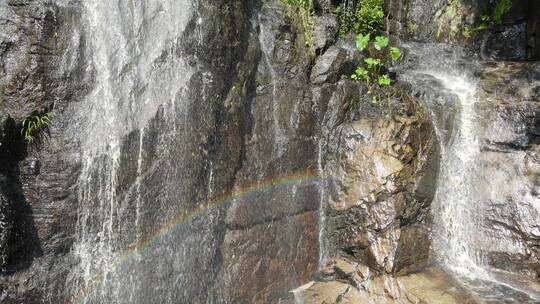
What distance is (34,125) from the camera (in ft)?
14.6

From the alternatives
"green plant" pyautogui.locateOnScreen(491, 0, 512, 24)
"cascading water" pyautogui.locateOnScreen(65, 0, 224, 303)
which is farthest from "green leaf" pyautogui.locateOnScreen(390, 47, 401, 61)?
"cascading water" pyautogui.locateOnScreen(65, 0, 224, 303)

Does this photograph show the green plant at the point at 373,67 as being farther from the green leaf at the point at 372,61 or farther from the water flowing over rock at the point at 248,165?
the water flowing over rock at the point at 248,165

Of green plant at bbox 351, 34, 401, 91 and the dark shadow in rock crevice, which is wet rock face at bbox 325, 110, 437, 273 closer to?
green plant at bbox 351, 34, 401, 91

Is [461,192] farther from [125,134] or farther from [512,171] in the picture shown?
[125,134]

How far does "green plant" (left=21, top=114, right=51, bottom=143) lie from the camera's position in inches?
174

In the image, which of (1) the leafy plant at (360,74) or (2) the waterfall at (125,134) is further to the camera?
(1) the leafy plant at (360,74)

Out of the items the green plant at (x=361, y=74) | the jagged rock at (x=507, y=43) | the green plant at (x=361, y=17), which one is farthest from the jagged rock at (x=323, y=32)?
the jagged rock at (x=507, y=43)

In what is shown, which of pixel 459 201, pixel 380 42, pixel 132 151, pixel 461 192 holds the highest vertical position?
pixel 380 42

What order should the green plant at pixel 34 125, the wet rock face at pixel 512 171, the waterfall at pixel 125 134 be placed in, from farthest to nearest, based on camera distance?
the wet rock face at pixel 512 171
the waterfall at pixel 125 134
the green plant at pixel 34 125

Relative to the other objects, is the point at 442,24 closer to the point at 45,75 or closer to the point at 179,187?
the point at 179,187

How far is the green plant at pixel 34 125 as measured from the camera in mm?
4422

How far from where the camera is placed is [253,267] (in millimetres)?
5742

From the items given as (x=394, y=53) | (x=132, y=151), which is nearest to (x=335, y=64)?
(x=394, y=53)

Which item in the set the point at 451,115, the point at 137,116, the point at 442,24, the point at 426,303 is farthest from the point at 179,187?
the point at 442,24
